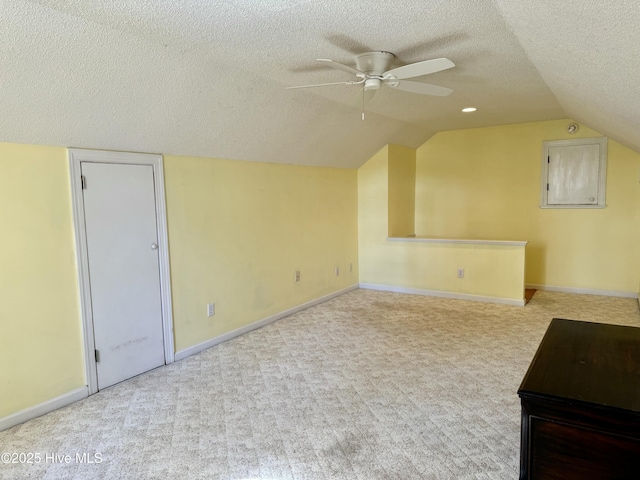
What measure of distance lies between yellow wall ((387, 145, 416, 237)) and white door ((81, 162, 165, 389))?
11.2ft

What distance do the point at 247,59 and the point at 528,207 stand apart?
446 cm

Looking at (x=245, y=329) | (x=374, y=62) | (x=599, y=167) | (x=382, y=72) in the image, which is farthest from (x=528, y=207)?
(x=245, y=329)

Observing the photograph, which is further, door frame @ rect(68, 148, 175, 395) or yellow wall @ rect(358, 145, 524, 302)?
yellow wall @ rect(358, 145, 524, 302)

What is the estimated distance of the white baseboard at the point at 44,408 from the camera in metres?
2.41

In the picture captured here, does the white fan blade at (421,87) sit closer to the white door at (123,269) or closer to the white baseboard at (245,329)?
the white door at (123,269)

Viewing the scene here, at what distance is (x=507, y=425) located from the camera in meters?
2.34

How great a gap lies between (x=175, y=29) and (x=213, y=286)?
2.21 metres

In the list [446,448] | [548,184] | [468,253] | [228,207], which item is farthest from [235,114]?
[548,184]

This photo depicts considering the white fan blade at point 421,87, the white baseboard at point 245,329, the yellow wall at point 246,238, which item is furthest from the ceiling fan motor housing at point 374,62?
the white baseboard at point 245,329

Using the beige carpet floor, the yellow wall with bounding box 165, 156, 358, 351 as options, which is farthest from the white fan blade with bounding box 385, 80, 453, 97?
the beige carpet floor

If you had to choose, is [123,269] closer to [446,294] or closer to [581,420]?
[581,420]

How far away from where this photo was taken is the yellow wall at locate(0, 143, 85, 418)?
2.40m

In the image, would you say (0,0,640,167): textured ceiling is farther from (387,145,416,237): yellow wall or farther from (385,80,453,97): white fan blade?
(387,145,416,237): yellow wall

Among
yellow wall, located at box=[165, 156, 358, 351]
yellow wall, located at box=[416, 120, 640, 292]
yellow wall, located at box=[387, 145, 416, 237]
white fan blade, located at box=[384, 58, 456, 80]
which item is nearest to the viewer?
white fan blade, located at box=[384, 58, 456, 80]
